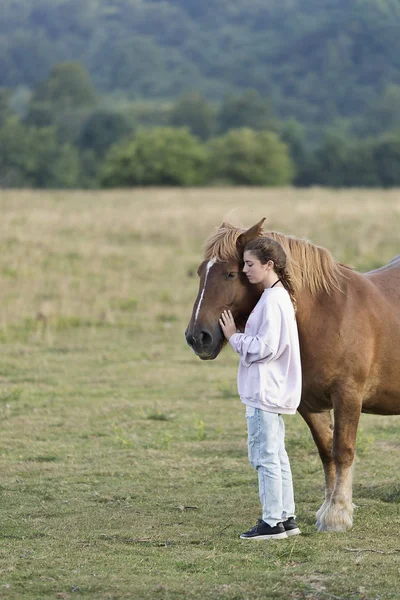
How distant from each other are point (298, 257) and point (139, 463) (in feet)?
8.70

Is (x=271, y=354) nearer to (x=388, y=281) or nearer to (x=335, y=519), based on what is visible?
(x=335, y=519)

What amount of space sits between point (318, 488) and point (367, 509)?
65 centimetres

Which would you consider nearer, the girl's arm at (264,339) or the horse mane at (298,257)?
the girl's arm at (264,339)

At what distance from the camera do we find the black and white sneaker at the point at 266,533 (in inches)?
206

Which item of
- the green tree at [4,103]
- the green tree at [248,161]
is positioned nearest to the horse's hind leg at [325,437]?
the green tree at [248,161]

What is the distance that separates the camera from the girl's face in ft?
16.6

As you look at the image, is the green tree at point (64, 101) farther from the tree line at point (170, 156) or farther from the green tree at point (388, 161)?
the green tree at point (388, 161)

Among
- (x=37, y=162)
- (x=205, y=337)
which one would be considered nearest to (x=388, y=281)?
(x=205, y=337)

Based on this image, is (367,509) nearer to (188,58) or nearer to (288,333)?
(288,333)

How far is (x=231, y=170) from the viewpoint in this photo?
6088 cm

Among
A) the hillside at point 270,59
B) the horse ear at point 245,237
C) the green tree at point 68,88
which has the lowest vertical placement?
the horse ear at point 245,237

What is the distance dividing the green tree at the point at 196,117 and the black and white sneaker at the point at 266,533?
93.0m

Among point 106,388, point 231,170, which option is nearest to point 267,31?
point 231,170

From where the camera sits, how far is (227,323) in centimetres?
509
